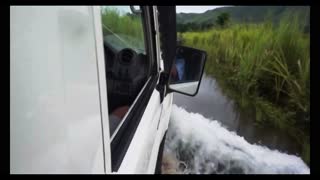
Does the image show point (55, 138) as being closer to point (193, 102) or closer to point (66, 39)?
point (66, 39)

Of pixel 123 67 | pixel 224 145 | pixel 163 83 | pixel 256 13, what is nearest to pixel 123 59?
pixel 123 67

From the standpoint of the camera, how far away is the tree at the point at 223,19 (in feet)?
23.9

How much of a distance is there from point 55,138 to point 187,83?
176 centimetres

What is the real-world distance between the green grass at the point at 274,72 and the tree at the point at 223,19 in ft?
1.22

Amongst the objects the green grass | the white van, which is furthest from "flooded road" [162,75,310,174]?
the white van

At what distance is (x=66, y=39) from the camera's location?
2.10 feet

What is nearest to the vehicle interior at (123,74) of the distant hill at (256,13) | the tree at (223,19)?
the distant hill at (256,13)

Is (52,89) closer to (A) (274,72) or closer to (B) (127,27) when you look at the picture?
(B) (127,27)

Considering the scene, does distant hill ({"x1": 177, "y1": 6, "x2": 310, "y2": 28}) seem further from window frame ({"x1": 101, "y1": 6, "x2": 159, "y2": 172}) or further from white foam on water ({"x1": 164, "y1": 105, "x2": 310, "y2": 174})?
window frame ({"x1": 101, "y1": 6, "x2": 159, "y2": 172})

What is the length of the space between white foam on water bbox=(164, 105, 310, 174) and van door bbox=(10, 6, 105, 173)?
344 cm

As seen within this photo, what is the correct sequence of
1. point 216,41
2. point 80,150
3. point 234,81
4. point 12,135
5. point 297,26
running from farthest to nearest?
point 216,41 < point 234,81 < point 297,26 < point 80,150 < point 12,135

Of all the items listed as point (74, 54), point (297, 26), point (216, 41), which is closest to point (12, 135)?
point (74, 54)

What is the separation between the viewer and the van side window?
140cm
